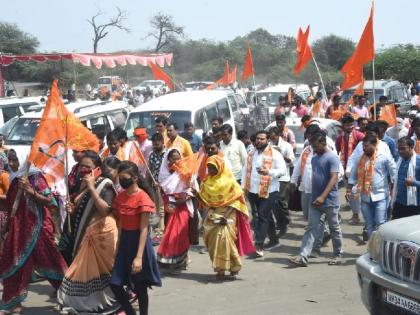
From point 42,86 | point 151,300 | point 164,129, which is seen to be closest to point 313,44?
point 42,86

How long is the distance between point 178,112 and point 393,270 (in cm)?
883

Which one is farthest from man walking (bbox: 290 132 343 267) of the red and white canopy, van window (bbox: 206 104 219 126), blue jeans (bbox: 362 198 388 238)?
the red and white canopy

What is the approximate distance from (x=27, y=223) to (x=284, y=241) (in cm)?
405

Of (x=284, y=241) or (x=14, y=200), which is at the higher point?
(x=14, y=200)

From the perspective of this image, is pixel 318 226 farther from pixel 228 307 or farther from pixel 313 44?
pixel 313 44

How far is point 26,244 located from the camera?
6.68 meters

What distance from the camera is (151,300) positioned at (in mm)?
7051

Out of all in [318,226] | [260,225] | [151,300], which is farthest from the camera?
[260,225]

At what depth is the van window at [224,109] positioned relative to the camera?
15.3 metres

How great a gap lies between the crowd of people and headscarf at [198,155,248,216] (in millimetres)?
11

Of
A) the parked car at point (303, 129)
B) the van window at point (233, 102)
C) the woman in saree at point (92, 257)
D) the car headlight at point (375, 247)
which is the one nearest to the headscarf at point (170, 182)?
the woman in saree at point (92, 257)

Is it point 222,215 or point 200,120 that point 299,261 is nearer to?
point 222,215

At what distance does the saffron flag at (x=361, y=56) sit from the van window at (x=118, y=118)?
4602 millimetres

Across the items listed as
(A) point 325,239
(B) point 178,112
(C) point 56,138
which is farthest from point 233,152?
(B) point 178,112
